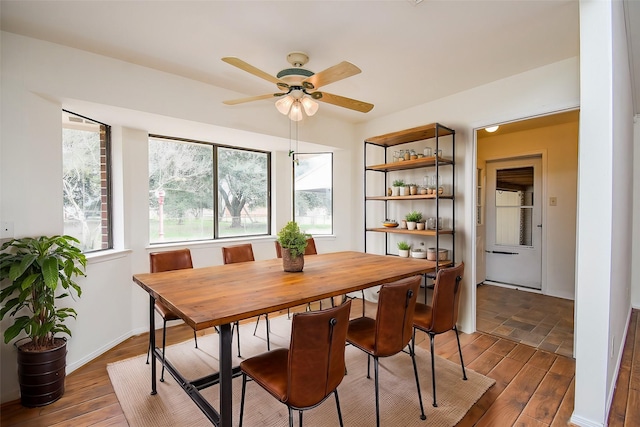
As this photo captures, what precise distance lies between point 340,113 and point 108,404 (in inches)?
150

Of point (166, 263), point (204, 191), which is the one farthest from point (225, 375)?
point (204, 191)

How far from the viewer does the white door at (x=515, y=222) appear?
195 inches

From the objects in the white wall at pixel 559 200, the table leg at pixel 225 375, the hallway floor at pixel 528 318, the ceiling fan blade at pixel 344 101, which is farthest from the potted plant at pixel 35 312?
the white wall at pixel 559 200

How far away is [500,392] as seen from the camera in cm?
229

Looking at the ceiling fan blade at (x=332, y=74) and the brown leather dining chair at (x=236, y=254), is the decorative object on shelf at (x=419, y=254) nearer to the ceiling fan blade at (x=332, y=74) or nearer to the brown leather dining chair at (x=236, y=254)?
the brown leather dining chair at (x=236, y=254)

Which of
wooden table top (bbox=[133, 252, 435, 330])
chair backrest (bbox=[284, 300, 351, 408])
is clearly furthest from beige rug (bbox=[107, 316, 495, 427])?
wooden table top (bbox=[133, 252, 435, 330])

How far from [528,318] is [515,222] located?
1.97m

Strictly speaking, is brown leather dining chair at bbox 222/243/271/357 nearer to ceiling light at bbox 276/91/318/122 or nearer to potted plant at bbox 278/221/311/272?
potted plant at bbox 278/221/311/272

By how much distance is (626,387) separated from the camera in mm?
2383

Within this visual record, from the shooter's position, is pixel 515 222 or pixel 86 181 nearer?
pixel 86 181

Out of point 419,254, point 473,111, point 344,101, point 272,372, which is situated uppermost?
point 473,111

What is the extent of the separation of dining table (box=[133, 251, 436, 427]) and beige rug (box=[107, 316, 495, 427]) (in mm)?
195

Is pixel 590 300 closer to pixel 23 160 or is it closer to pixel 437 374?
pixel 437 374

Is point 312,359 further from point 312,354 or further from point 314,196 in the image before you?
point 314,196
